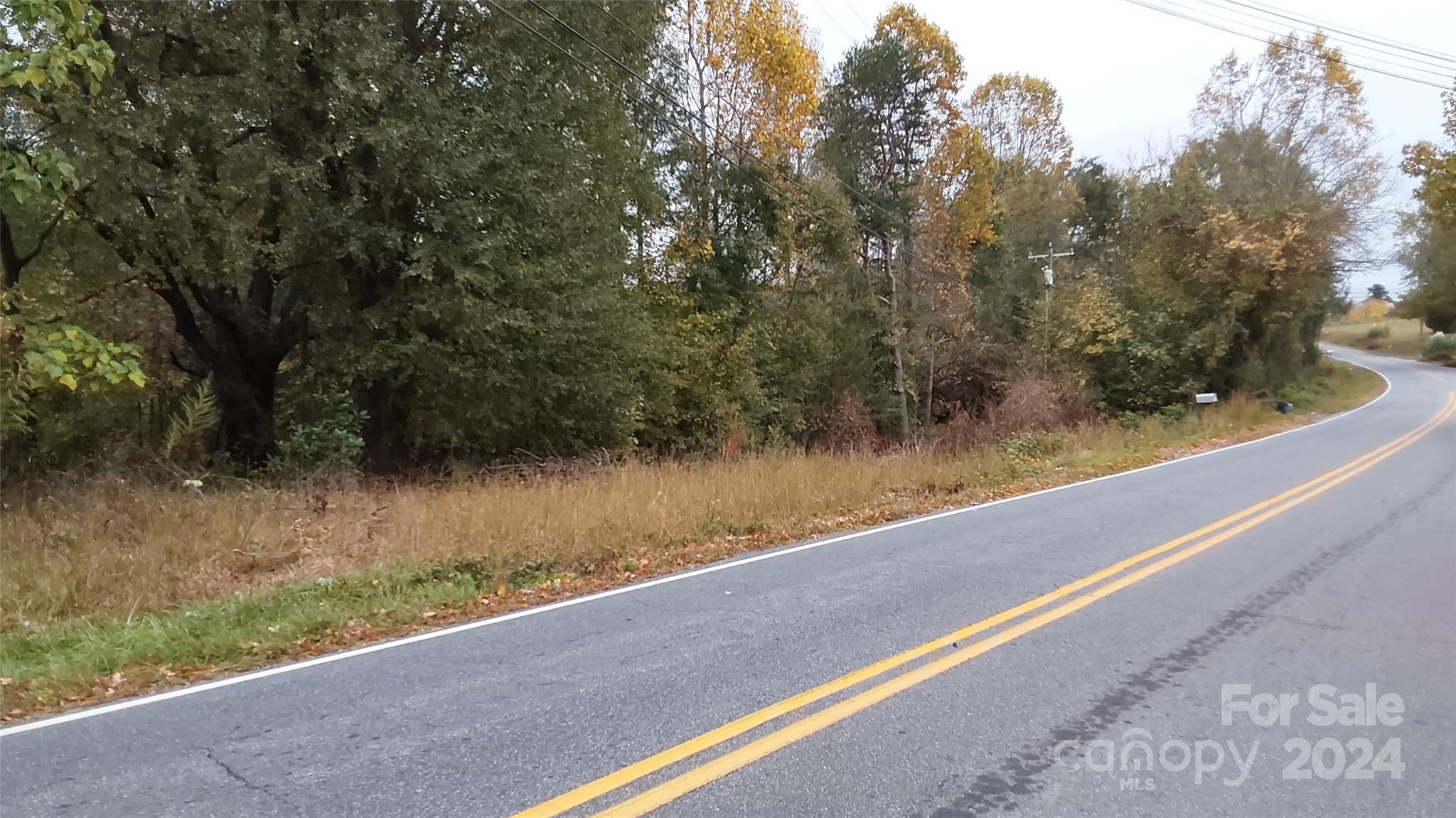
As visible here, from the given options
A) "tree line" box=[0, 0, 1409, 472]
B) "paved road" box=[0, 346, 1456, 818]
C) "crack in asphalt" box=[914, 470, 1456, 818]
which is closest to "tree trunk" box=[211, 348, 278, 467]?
"tree line" box=[0, 0, 1409, 472]

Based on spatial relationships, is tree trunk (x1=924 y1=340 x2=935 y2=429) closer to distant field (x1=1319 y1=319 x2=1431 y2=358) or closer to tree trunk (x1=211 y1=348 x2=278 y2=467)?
tree trunk (x1=211 y1=348 x2=278 y2=467)

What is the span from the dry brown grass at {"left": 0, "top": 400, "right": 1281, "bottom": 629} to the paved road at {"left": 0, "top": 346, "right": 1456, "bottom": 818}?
2251mm

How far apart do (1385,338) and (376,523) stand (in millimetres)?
92630

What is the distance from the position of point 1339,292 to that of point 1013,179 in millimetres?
22229

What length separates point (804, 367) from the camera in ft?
94.5

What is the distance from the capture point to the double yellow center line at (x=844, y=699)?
3756 mm

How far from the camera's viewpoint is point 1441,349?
61.9 m

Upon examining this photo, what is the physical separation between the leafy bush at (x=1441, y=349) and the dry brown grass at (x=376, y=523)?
6498 cm

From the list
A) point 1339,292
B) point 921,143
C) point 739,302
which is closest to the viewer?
point 739,302

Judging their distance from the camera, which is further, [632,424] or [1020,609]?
[632,424]

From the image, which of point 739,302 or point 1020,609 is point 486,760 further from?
point 739,302

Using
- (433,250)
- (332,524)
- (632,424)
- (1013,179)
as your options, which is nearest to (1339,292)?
(1013,179)

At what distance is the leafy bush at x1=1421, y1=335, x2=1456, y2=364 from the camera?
60.7 meters

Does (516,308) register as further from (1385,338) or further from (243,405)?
(1385,338)
